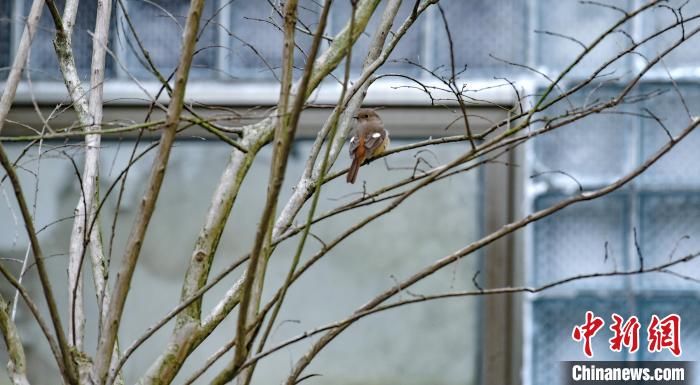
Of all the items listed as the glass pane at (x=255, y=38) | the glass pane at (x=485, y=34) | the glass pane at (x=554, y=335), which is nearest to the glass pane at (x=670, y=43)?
the glass pane at (x=485, y=34)

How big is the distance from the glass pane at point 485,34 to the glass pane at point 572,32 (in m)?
0.07

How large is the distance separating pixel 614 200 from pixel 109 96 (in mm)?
2117

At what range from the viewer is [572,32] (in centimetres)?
417

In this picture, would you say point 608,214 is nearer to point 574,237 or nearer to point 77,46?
point 574,237

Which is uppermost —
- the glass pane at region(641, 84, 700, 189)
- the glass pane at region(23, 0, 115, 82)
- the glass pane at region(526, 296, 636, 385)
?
the glass pane at region(23, 0, 115, 82)

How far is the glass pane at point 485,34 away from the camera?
418 centimetres

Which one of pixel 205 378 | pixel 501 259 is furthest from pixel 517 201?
pixel 205 378

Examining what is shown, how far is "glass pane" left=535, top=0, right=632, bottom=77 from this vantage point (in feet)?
13.6

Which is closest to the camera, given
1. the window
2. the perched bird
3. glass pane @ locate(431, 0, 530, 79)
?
the perched bird

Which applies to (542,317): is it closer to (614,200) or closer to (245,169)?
(614,200)

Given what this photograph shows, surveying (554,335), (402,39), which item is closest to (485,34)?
(402,39)

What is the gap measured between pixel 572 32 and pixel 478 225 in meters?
0.87

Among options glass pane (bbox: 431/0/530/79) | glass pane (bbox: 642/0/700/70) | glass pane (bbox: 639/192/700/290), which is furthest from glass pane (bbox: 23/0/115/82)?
glass pane (bbox: 639/192/700/290)

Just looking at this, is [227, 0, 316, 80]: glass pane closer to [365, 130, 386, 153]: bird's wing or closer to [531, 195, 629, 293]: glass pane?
[365, 130, 386, 153]: bird's wing
